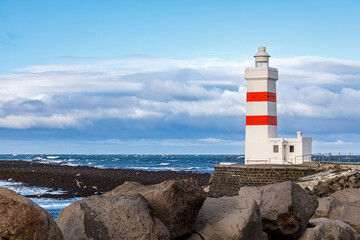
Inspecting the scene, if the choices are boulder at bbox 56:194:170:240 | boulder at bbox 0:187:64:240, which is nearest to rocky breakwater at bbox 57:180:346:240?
boulder at bbox 56:194:170:240

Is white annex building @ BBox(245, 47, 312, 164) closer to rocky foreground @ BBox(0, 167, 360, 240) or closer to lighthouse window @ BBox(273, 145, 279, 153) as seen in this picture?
lighthouse window @ BBox(273, 145, 279, 153)

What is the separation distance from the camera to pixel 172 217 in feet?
21.4

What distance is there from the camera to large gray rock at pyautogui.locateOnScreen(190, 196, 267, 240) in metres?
7.12

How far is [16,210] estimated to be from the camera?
4.94 m

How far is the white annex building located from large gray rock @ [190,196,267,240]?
18566 mm

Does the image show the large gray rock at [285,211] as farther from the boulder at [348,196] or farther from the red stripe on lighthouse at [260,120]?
the red stripe on lighthouse at [260,120]

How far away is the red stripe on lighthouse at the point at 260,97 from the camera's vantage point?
2609 centimetres

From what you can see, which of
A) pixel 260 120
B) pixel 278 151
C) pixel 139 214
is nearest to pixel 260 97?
pixel 260 120

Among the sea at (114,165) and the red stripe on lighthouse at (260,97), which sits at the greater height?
the red stripe on lighthouse at (260,97)

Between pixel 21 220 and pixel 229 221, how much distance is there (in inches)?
127

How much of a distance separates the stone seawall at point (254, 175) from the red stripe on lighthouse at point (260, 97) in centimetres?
352

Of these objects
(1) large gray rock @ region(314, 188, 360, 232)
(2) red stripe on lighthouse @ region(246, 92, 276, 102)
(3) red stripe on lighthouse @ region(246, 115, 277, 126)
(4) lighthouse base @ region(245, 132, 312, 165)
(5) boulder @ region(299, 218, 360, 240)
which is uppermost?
(2) red stripe on lighthouse @ region(246, 92, 276, 102)

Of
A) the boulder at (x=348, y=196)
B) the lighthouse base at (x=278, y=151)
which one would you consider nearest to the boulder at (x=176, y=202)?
the boulder at (x=348, y=196)

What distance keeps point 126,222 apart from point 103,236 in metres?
0.30
